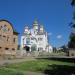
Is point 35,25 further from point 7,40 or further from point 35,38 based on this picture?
point 7,40

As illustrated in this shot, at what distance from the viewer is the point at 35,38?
164750 mm

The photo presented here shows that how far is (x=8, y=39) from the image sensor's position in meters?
75.4

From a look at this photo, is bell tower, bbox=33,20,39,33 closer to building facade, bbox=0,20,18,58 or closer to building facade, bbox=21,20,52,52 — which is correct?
building facade, bbox=21,20,52,52

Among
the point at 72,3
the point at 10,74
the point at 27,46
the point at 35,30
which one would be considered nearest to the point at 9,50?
the point at 72,3

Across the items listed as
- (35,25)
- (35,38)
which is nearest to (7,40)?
(35,38)

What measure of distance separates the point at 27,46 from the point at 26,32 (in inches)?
480

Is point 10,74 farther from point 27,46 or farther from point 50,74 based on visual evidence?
point 27,46

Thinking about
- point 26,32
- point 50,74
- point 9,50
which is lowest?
point 50,74

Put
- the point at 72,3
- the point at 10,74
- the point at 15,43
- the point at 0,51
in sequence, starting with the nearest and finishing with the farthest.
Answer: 1. the point at 10,74
2. the point at 72,3
3. the point at 0,51
4. the point at 15,43

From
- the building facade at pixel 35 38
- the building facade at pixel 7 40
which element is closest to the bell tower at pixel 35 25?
the building facade at pixel 35 38

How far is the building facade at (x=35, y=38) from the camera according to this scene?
160m

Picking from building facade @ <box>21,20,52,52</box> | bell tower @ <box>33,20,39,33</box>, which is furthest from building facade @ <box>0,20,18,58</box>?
bell tower @ <box>33,20,39,33</box>

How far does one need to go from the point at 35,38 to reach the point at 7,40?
89.9 meters

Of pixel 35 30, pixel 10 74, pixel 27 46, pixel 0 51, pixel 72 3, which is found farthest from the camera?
pixel 35 30
